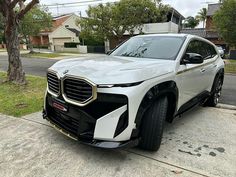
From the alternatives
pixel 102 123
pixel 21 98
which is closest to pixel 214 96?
pixel 102 123

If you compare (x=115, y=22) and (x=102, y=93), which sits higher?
(x=115, y=22)

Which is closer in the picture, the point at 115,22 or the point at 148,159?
the point at 148,159

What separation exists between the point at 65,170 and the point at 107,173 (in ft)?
1.74

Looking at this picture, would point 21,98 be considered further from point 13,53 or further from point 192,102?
point 192,102

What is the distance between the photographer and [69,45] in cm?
3509

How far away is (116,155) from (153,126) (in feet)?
2.23

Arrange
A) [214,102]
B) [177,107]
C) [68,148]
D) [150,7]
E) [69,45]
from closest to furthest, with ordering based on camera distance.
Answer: [68,148]
[177,107]
[214,102]
[150,7]
[69,45]

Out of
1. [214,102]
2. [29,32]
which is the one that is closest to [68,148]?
[214,102]

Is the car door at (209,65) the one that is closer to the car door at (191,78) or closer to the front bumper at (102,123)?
the car door at (191,78)

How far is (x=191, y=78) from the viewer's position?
3986 mm

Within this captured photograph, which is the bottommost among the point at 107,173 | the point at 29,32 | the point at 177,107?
the point at 107,173

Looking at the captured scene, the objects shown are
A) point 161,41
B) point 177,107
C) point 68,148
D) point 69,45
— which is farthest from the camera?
point 69,45

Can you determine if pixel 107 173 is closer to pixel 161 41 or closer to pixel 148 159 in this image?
pixel 148 159

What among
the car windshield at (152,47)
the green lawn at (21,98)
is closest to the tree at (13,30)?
A: the green lawn at (21,98)
